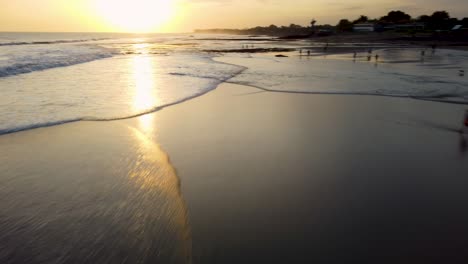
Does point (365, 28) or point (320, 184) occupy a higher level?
point (320, 184)

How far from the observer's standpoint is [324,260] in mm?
3975

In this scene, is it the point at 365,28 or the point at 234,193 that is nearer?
the point at 234,193

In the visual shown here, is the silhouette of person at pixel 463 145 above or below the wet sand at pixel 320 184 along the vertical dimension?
below

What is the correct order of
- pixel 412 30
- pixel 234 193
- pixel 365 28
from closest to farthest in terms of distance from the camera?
→ 1. pixel 234 193
2. pixel 412 30
3. pixel 365 28

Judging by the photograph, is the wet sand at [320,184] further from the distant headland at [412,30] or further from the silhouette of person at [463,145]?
the distant headland at [412,30]

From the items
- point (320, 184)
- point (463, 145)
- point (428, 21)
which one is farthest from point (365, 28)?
point (320, 184)

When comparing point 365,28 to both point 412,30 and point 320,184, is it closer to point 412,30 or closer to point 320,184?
point 412,30

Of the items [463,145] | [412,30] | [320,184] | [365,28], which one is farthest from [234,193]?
[365,28]

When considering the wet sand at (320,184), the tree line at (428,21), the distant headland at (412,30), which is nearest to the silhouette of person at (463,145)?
the wet sand at (320,184)

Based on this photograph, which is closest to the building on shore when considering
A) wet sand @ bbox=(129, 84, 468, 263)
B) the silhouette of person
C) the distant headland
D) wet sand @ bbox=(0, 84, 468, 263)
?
the distant headland

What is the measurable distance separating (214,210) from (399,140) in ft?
20.5

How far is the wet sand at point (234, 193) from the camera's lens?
4.15 m

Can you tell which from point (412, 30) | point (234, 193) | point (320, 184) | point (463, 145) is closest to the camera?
point (234, 193)

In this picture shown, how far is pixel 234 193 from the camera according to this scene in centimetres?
555
